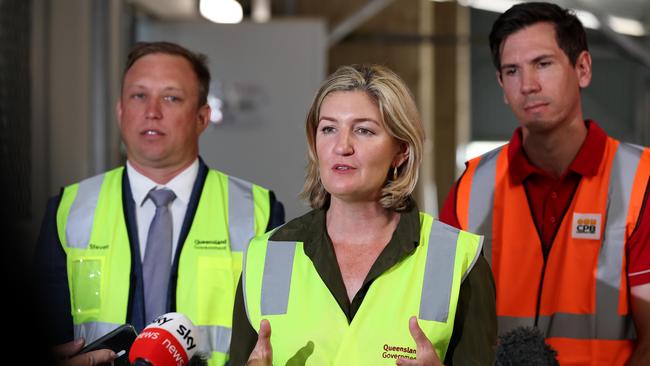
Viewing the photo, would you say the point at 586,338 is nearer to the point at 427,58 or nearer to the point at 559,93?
the point at 559,93

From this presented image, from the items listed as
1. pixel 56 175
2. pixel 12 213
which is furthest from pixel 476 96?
pixel 12 213

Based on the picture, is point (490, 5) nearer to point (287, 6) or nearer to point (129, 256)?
point (287, 6)

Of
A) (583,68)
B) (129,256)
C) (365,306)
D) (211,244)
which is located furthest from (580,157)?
(129,256)

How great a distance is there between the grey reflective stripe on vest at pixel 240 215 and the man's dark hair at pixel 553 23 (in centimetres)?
96

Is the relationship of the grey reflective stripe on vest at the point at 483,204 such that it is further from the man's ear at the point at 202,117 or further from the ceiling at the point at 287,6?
Answer: the ceiling at the point at 287,6

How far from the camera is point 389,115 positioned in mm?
1942

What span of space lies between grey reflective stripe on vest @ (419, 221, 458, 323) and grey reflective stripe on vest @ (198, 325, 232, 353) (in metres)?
0.78

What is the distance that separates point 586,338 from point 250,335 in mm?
1112

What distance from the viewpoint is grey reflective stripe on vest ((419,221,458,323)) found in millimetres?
1828

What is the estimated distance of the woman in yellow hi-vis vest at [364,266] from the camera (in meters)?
1.82

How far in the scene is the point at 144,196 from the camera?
257 cm

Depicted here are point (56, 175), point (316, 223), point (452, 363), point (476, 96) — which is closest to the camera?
point (452, 363)

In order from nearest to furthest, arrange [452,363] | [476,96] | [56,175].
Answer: [452,363], [56,175], [476,96]

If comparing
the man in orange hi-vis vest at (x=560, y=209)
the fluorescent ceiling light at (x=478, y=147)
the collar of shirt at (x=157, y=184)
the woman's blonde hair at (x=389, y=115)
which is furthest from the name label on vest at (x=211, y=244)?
the fluorescent ceiling light at (x=478, y=147)
